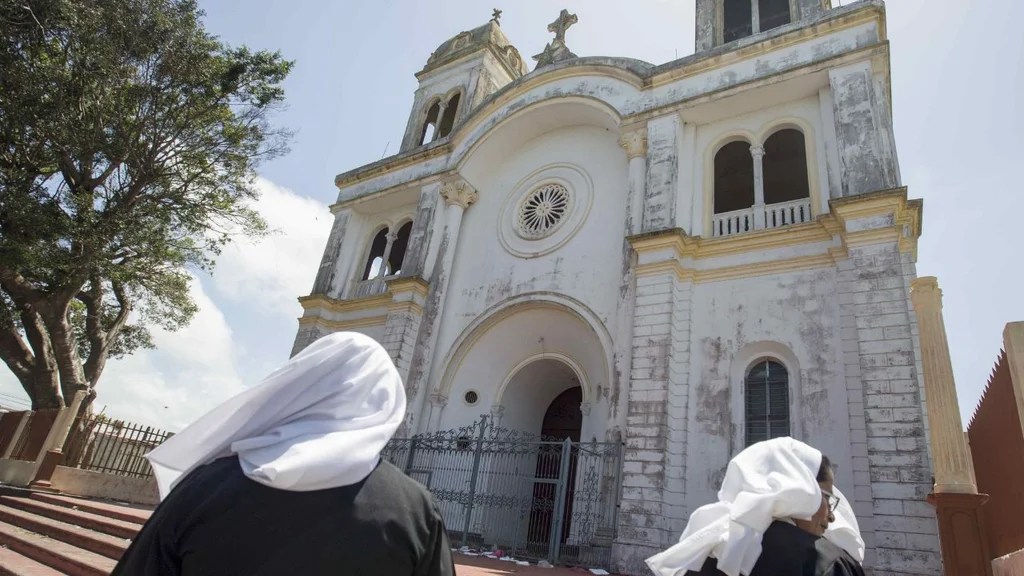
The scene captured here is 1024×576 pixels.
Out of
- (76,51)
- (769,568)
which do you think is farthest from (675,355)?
(76,51)

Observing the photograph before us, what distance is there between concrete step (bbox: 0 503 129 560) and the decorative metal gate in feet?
16.1

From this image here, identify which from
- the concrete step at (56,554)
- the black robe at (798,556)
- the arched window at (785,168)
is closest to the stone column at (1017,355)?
the black robe at (798,556)

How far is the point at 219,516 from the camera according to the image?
1.43 meters

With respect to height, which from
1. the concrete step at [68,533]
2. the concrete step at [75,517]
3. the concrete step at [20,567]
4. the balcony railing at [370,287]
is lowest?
the concrete step at [20,567]

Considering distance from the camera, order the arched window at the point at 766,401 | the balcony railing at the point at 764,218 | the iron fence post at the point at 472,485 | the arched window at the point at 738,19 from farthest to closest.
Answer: the arched window at the point at 738,19
the balcony railing at the point at 764,218
the iron fence post at the point at 472,485
the arched window at the point at 766,401

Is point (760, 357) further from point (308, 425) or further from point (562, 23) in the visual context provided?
point (562, 23)

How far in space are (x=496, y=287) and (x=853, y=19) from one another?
8200mm

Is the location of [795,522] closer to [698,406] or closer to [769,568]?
[769,568]

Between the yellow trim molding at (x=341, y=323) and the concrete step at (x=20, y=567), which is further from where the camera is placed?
the yellow trim molding at (x=341, y=323)

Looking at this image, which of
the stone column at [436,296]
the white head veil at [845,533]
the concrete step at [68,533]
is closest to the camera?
the white head veil at [845,533]

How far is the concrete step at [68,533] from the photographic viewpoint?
6.39 metres

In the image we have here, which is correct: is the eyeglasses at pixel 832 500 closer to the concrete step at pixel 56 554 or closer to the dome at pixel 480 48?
the concrete step at pixel 56 554

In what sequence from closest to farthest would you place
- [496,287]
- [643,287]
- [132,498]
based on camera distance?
[643,287], [132,498], [496,287]

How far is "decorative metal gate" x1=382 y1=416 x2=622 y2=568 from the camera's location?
8.76 metres
